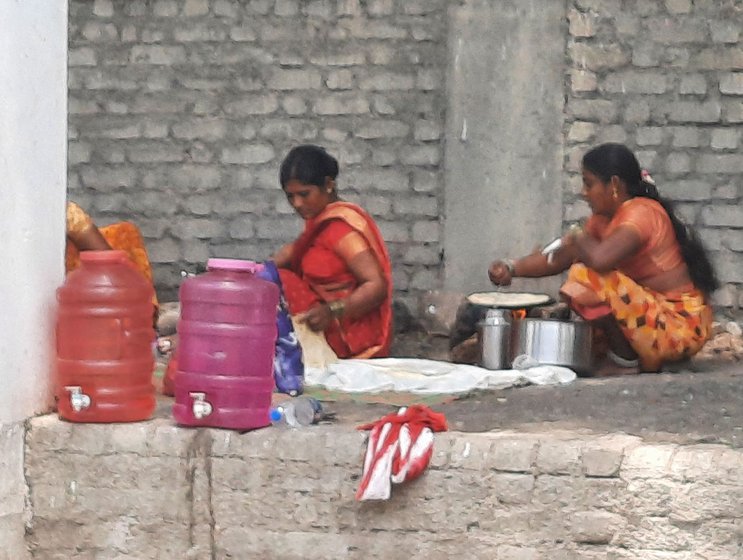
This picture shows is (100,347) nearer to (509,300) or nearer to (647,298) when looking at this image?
(509,300)

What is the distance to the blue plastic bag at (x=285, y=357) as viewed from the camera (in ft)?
16.0

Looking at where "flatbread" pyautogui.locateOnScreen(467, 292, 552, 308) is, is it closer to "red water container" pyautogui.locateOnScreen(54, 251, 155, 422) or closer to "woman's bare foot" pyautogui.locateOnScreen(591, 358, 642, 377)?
"woman's bare foot" pyautogui.locateOnScreen(591, 358, 642, 377)

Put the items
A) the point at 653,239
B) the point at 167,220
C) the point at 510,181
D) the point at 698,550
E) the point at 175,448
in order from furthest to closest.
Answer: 1. the point at 167,220
2. the point at 510,181
3. the point at 653,239
4. the point at 175,448
5. the point at 698,550

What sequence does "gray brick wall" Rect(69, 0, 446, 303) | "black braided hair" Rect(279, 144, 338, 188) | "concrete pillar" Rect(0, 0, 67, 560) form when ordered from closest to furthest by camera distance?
1. "concrete pillar" Rect(0, 0, 67, 560)
2. "black braided hair" Rect(279, 144, 338, 188)
3. "gray brick wall" Rect(69, 0, 446, 303)

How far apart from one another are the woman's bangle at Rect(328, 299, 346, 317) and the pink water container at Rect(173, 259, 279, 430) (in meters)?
1.50

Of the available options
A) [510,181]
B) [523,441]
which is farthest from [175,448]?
[510,181]

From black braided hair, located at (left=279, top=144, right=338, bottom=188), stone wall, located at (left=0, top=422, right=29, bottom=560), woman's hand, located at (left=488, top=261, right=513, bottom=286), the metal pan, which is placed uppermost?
black braided hair, located at (left=279, top=144, right=338, bottom=188)

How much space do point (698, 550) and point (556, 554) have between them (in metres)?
0.39

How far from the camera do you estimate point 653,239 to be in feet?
19.1

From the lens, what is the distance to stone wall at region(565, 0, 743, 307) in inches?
279

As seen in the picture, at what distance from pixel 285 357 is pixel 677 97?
329 cm

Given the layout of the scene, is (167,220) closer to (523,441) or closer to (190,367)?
(190,367)

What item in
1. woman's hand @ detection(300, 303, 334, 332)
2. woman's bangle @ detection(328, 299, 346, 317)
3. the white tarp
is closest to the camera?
the white tarp

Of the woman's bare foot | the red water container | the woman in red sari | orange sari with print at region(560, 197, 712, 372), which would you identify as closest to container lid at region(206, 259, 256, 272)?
the red water container
